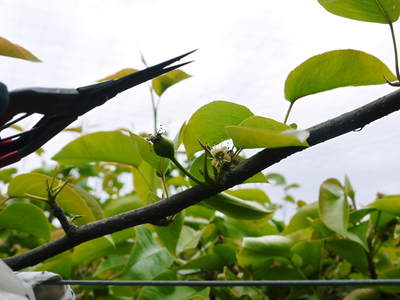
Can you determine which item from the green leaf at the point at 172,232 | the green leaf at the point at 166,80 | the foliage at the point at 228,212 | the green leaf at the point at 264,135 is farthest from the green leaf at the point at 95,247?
the green leaf at the point at 264,135

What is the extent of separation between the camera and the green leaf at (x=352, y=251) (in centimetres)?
65

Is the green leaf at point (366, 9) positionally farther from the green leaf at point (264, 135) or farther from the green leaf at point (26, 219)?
the green leaf at point (26, 219)

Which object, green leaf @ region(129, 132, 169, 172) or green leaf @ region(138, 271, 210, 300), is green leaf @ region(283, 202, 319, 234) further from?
green leaf @ region(129, 132, 169, 172)

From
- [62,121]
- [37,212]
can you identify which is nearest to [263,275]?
[37,212]

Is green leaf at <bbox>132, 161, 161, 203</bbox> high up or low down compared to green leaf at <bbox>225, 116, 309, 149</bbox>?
down

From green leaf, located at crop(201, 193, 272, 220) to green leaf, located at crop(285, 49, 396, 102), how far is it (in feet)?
0.37

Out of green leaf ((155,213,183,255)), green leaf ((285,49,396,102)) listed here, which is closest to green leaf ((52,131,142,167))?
green leaf ((155,213,183,255))

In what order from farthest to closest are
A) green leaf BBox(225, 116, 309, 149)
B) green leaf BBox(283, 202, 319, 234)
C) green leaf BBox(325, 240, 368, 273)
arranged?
green leaf BBox(283, 202, 319, 234), green leaf BBox(325, 240, 368, 273), green leaf BBox(225, 116, 309, 149)

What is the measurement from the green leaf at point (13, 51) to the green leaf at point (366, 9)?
0.29 meters

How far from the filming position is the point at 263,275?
72 cm

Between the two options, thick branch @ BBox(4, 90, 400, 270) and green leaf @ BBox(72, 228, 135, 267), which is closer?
thick branch @ BBox(4, 90, 400, 270)

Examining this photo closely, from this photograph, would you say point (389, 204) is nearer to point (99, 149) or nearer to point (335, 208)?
point (335, 208)

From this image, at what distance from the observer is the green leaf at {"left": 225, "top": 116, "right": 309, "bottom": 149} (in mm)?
309

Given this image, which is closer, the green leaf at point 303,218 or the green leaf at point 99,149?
the green leaf at point 99,149
